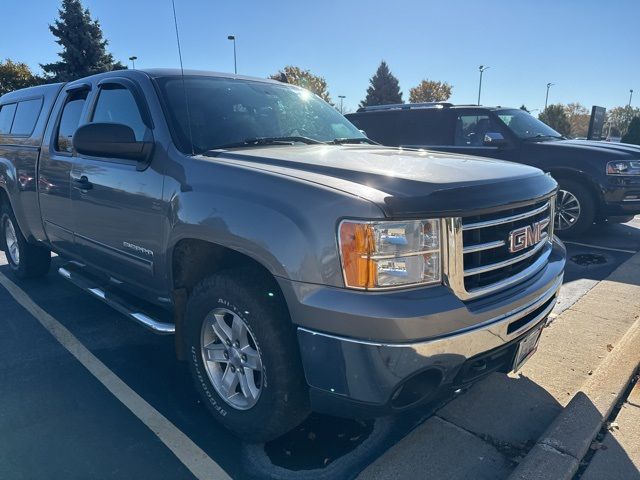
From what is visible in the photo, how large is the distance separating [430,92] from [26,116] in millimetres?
62996

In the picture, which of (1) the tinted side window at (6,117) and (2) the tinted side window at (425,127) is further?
(2) the tinted side window at (425,127)

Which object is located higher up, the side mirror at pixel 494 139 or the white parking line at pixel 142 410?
the side mirror at pixel 494 139

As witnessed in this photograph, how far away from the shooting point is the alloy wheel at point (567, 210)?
23.3 feet

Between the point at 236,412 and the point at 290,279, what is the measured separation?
3.07ft

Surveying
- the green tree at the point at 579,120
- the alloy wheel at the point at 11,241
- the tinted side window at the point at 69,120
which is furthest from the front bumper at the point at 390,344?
the green tree at the point at 579,120

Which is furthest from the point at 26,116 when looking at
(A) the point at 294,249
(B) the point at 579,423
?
(B) the point at 579,423

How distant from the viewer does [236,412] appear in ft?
8.44

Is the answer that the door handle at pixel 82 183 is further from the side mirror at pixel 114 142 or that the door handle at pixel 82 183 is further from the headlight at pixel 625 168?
the headlight at pixel 625 168

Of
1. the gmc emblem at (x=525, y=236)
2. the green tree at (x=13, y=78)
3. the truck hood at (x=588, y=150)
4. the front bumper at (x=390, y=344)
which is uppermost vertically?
the green tree at (x=13, y=78)

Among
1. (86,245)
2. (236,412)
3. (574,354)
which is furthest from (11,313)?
(574,354)

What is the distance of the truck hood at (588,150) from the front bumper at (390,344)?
5721 mm

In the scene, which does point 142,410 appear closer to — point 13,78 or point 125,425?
point 125,425

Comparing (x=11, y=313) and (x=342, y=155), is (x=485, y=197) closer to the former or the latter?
(x=342, y=155)

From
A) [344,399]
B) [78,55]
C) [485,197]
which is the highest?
[78,55]
